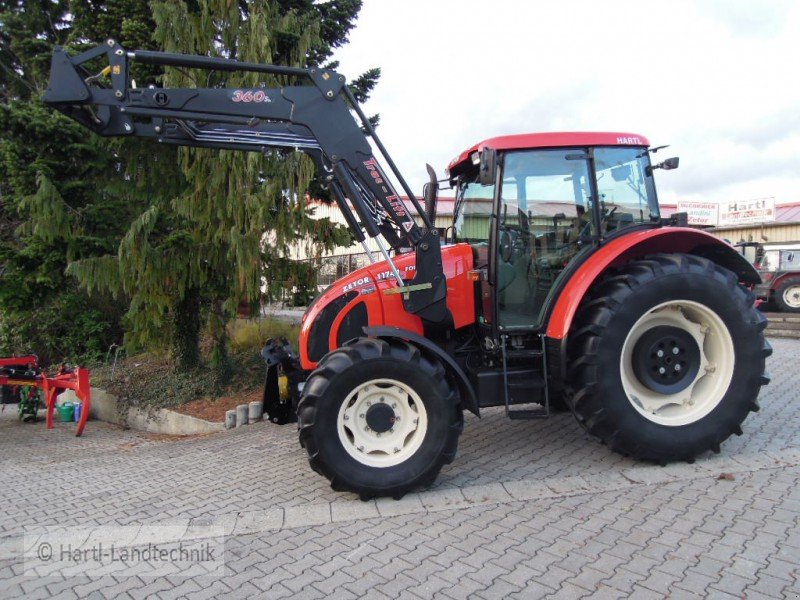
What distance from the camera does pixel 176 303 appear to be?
7.79 metres

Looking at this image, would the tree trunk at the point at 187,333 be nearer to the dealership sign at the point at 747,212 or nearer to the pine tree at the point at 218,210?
the pine tree at the point at 218,210

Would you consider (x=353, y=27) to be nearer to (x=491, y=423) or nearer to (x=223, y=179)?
(x=223, y=179)

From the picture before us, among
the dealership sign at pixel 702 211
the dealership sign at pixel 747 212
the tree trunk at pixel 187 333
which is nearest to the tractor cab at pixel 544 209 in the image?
the tree trunk at pixel 187 333

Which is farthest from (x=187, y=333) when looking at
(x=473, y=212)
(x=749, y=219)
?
(x=749, y=219)

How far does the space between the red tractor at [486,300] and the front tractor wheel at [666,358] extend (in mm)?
13

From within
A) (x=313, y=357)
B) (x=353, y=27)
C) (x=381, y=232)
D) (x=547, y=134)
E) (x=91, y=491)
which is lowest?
(x=91, y=491)

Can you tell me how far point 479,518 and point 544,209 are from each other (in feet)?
8.13

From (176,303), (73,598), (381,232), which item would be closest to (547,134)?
(381,232)

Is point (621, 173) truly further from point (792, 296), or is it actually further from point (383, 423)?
point (792, 296)

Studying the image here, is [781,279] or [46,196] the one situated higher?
[46,196]

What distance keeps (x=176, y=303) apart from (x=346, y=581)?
5886 millimetres

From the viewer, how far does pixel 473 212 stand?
191 inches

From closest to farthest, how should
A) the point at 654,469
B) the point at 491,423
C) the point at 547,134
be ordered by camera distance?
the point at 654,469 < the point at 547,134 < the point at 491,423

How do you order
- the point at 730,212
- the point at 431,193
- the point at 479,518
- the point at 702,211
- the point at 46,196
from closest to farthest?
the point at 479,518, the point at 431,193, the point at 46,196, the point at 730,212, the point at 702,211
